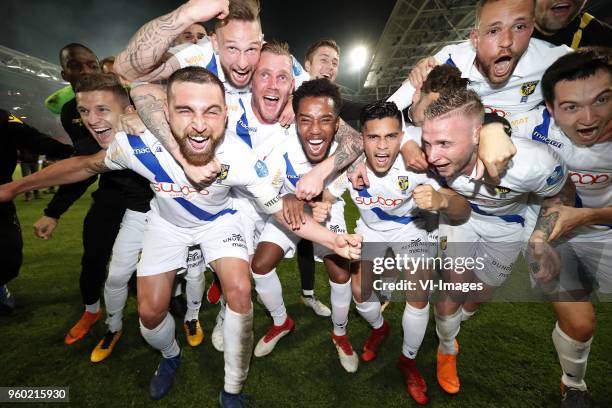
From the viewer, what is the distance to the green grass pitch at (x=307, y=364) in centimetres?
249

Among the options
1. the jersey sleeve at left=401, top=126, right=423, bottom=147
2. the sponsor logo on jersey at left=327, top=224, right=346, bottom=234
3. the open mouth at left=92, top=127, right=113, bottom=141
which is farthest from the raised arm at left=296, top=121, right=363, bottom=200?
the open mouth at left=92, top=127, right=113, bottom=141

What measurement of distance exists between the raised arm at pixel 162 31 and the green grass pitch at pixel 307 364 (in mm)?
2703

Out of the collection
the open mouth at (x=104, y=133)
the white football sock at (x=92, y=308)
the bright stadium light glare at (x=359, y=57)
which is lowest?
the white football sock at (x=92, y=308)

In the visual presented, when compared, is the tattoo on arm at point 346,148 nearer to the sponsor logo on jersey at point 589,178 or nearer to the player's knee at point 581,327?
the sponsor logo on jersey at point 589,178

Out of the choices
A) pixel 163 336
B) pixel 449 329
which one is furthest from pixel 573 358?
pixel 163 336

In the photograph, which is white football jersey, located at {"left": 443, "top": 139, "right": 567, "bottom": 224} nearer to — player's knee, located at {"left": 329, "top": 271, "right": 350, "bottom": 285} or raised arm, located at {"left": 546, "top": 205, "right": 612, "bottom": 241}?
raised arm, located at {"left": 546, "top": 205, "right": 612, "bottom": 241}

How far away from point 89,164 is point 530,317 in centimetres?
495

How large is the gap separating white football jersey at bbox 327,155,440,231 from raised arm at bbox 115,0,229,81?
1.84 m

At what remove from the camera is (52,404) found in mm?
2410

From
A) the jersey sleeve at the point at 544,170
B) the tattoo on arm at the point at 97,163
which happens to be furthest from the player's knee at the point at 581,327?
the tattoo on arm at the point at 97,163

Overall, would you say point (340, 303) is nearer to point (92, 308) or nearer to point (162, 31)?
point (92, 308)

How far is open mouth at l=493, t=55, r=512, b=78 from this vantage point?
2.48 metres

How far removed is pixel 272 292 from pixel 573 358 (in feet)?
8.32

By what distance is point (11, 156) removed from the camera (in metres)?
3.04
